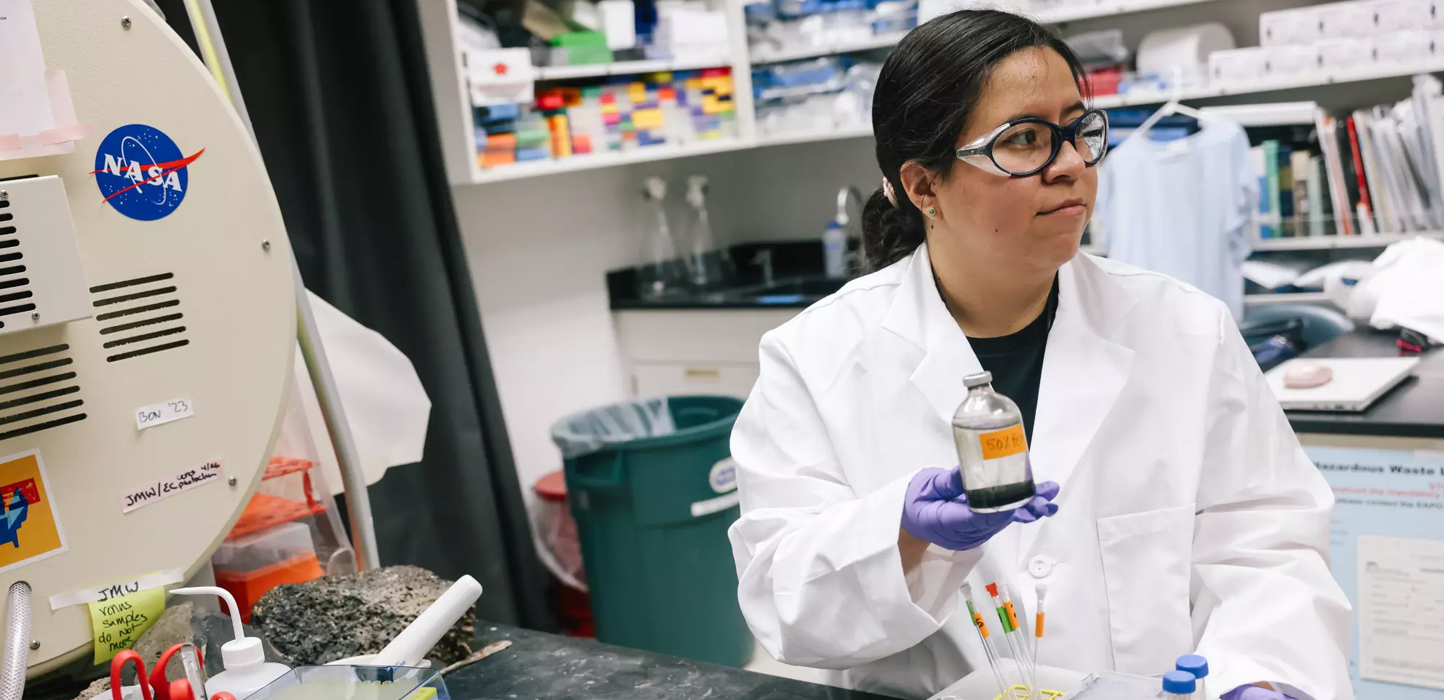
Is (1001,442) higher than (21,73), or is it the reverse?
(21,73)

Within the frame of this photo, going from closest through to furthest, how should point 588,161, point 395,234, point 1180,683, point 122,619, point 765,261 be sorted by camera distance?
point 1180,683
point 122,619
point 395,234
point 588,161
point 765,261

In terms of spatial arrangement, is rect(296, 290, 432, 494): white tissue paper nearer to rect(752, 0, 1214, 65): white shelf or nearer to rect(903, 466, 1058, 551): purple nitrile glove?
rect(903, 466, 1058, 551): purple nitrile glove

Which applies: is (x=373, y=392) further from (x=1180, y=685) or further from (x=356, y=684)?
(x=1180, y=685)

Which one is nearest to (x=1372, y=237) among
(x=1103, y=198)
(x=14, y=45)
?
(x=1103, y=198)

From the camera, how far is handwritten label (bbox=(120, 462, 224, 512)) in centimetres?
110

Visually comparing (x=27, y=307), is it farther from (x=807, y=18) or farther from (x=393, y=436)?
(x=807, y=18)

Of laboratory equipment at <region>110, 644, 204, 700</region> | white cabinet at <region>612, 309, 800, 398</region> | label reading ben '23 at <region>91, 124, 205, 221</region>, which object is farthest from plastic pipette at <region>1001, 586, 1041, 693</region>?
white cabinet at <region>612, 309, 800, 398</region>

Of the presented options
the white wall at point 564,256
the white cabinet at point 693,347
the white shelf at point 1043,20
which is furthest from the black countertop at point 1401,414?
the white wall at point 564,256

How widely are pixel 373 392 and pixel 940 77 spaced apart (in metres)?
1.02

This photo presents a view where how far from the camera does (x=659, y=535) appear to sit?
2711mm

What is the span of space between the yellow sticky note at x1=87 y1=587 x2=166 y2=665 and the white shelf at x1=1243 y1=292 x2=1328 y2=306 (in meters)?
2.63

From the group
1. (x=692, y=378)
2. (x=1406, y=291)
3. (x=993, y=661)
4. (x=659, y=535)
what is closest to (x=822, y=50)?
(x=692, y=378)

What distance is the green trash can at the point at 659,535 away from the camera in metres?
2.69

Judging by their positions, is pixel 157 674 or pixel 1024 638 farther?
pixel 1024 638
